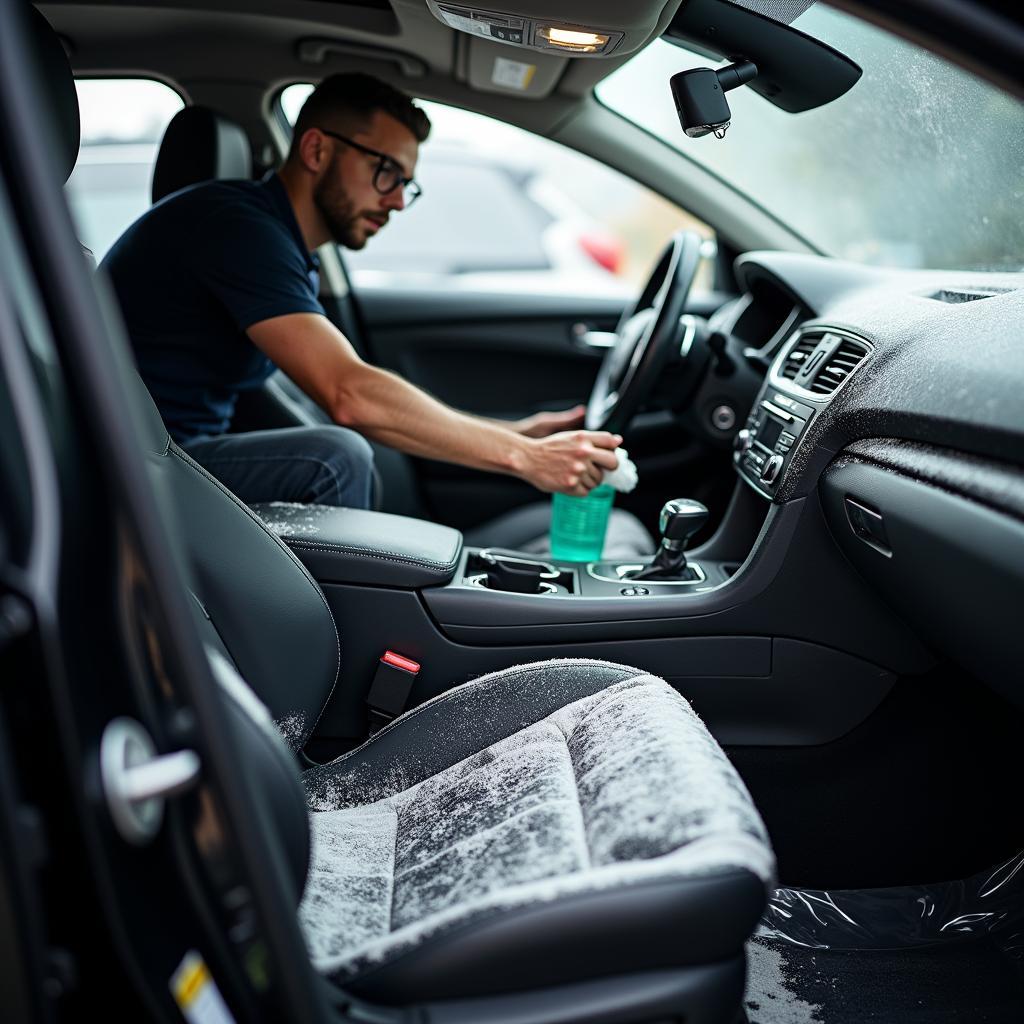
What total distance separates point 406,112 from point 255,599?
118 centimetres

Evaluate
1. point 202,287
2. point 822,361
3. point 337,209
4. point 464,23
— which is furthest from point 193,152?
point 822,361

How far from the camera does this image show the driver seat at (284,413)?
6.62ft

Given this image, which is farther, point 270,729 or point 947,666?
point 947,666

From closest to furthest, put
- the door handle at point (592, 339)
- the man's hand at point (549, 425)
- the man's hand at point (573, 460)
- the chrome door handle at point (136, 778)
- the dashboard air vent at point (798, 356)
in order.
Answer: the chrome door handle at point (136, 778)
the man's hand at point (573, 460)
the dashboard air vent at point (798, 356)
the man's hand at point (549, 425)
the door handle at point (592, 339)

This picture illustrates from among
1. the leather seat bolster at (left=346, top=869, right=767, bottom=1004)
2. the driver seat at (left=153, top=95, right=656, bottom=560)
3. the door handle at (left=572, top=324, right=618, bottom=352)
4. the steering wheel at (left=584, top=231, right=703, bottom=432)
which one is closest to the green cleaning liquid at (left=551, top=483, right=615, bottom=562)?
the driver seat at (left=153, top=95, right=656, bottom=560)

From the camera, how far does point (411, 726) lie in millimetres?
1312

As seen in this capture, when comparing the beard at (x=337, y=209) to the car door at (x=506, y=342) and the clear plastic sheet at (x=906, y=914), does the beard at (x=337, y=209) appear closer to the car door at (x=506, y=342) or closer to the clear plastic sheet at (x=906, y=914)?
the car door at (x=506, y=342)

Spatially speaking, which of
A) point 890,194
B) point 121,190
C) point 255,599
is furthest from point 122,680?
point 121,190

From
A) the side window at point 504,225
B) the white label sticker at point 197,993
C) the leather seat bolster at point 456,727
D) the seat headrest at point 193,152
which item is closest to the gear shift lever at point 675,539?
the leather seat bolster at point 456,727

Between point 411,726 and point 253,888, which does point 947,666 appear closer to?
point 411,726

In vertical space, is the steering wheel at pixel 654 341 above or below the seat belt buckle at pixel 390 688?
above

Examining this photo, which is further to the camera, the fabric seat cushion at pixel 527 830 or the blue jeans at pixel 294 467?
the blue jeans at pixel 294 467

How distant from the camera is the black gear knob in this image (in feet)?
5.33

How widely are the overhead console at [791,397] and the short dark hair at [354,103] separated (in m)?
0.87
